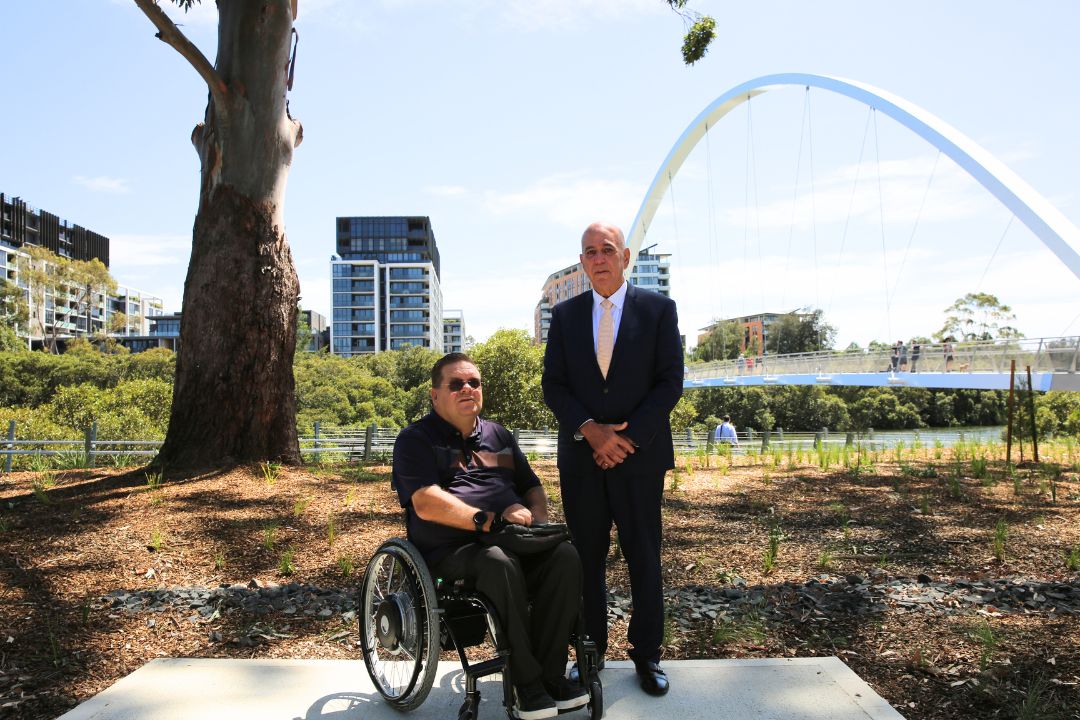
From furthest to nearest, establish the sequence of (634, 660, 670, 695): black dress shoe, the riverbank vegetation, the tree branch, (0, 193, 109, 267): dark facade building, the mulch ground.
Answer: (0, 193, 109, 267): dark facade building → the riverbank vegetation → the tree branch → the mulch ground → (634, 660, 670, 695): black dress shoe

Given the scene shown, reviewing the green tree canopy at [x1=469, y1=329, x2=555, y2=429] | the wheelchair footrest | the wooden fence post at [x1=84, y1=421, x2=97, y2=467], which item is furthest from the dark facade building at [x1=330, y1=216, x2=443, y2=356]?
the wheelchair footrest

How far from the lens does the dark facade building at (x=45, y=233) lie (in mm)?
90775

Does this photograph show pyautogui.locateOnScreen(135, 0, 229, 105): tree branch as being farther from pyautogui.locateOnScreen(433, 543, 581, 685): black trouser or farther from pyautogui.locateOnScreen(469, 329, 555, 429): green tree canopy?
pyautogui.locateOnScreen(469, 329, 555, 429): green tree canopy

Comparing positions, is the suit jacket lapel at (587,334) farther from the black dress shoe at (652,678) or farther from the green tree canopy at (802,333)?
the green tree canopy at (802,333)

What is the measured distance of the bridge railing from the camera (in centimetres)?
1669

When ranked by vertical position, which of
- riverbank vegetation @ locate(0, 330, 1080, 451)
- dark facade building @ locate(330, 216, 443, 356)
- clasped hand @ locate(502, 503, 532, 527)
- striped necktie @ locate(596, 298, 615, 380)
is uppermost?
dark facade building @ locate(330, 216, 443, 356)

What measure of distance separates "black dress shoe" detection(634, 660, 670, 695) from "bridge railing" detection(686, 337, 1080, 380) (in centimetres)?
1741

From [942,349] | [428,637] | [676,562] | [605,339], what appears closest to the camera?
[428,637]

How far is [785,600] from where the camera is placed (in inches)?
156

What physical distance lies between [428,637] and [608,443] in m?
0.92

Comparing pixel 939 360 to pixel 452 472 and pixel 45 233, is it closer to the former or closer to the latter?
pixel 452 472

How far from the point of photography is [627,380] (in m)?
2.94

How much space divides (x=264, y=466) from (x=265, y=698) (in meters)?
4.51

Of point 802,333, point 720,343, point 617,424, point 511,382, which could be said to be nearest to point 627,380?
point 617,424
